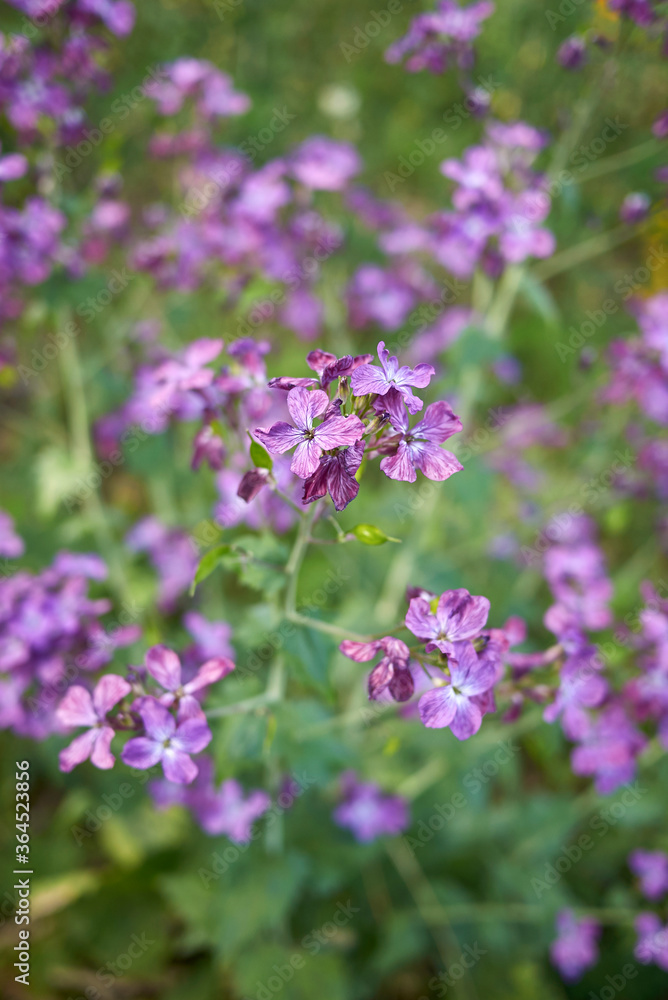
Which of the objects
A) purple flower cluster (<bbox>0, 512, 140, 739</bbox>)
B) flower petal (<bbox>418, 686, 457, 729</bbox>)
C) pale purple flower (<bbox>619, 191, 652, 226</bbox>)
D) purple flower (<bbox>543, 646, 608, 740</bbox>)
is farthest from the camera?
pale purple flower (<bbox>619, 191, 652, 226</bbox>)

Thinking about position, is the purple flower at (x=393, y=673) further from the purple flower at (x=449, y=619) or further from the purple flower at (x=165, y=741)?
the purple flower at (x=165, y=741)

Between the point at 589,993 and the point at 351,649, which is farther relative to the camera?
the point at 589,993

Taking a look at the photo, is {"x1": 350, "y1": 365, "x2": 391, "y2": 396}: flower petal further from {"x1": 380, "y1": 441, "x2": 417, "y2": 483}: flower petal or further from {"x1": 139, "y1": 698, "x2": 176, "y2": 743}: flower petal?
{"x1": 139, "y1": 698, "x2": 176, "y2": 743}: flower petal

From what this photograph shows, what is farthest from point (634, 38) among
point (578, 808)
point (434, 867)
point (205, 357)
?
point (434, 867)

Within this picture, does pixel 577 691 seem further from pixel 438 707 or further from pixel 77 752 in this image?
pixel 77 752

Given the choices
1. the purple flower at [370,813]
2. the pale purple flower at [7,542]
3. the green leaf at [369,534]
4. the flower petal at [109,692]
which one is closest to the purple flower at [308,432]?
the green leaf at [369,534]

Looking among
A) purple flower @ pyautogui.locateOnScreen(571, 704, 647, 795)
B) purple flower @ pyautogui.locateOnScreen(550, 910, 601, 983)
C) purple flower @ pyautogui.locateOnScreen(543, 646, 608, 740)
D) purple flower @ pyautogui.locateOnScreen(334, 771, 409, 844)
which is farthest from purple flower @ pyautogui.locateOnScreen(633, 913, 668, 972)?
purple flower @ pyautogui.locateOnScreen(543, 646, 608, 740)

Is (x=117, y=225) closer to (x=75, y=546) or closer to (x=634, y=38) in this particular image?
(x=75, y=546)
